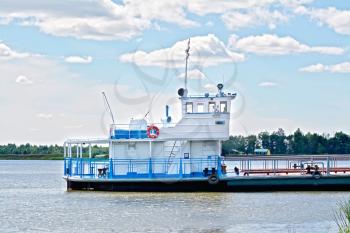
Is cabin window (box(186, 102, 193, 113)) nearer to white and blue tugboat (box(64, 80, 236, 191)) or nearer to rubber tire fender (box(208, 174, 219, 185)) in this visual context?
white and blue tugboat (box(64, 80, 236, 191))

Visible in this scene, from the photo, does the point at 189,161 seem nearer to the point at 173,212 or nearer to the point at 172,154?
the point at 172,154

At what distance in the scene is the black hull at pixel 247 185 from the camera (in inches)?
1882

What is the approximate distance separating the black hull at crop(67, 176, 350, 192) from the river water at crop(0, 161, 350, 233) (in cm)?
49

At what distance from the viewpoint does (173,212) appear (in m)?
39.1

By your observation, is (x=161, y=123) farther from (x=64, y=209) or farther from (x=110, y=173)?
(x=64, y=209)

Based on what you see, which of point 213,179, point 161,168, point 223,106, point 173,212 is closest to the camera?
point 173,212

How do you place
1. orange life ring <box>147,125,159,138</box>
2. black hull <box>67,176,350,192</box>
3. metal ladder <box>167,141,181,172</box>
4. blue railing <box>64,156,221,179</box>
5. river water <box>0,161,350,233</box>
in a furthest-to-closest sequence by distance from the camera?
orange life ring <box>147,125,159,138</box> → metal ladder <box>167,141,181,172</box> → blue railing <box>64,156,221,179</box> → black hull <box>67,176,350,192</box> → river water <box>0,161,350,233</box>

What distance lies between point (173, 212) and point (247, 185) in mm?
10100

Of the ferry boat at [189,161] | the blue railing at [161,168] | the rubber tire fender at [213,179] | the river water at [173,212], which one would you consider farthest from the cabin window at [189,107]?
the river water at [173,212]

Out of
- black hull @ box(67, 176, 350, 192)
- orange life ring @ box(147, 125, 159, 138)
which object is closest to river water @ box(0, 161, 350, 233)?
black hull @ box(67, 176, 350, 192)

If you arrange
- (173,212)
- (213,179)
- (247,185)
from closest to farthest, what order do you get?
(173,212) → (213,179) → (247,185)

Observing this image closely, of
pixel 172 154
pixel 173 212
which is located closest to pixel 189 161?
pixel 172 154

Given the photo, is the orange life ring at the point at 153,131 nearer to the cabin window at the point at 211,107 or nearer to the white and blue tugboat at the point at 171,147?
the white and blue tugboat at the point at 171,147

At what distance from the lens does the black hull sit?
157 ft
